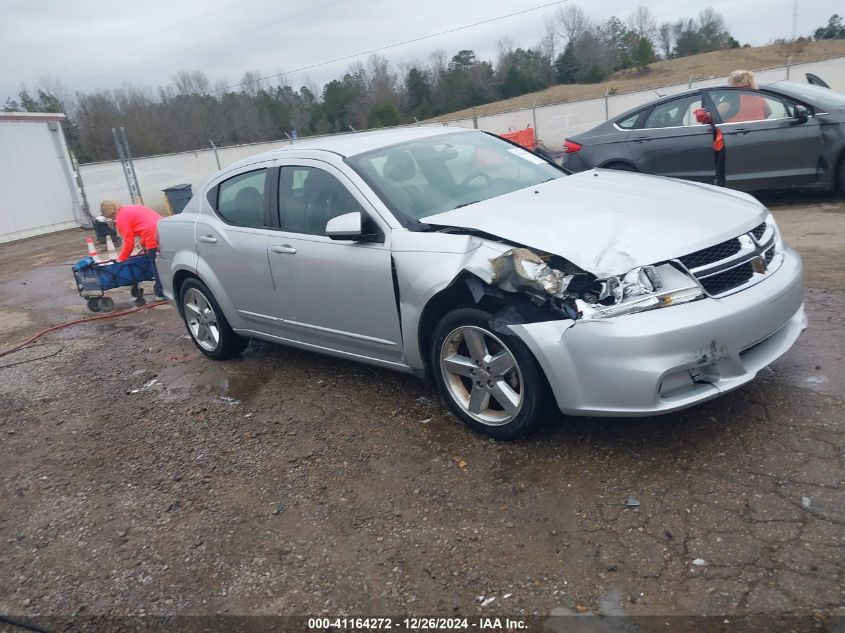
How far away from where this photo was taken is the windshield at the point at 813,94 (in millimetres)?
8062

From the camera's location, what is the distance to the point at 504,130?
20719 millimetres

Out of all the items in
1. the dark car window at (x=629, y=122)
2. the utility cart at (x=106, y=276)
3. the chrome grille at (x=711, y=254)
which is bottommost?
the utility cart at (x=106, y=276)

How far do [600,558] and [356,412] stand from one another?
213 cm

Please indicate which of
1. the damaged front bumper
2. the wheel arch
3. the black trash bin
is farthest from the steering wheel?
the black trash bin

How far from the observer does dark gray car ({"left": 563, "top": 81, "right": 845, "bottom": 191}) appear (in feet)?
26.4

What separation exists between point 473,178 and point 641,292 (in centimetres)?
170

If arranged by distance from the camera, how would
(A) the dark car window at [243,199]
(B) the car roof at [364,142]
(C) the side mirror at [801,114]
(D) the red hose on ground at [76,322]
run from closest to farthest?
(B) the car roof at [364,142] < (A) the dark car window at [243,199] < (D) the red hose on ground at [76,322] < (C) the side mirror at [801,114]

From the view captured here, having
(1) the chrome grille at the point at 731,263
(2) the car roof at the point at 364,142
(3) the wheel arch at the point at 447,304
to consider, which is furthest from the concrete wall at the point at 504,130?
(3) the wheel arch at the point at 447,304

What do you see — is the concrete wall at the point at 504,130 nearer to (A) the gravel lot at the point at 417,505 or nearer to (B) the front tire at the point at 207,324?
(B) the front tire at the point at 207,324

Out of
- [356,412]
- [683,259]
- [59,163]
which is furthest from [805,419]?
[59,163]

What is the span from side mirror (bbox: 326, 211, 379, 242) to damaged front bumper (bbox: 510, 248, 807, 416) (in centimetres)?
117

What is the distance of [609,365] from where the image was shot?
127 inches

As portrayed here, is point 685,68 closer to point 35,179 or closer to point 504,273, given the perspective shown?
point 35,179

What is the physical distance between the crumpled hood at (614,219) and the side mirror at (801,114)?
477 centimetres
